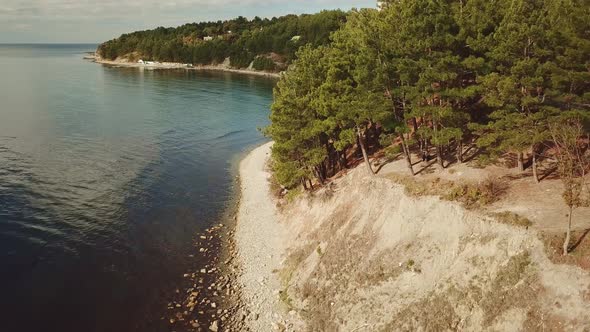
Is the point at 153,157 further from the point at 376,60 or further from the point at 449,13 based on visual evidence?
the point at 449,13

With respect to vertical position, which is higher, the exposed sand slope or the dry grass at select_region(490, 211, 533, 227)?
the dry grass at select_region(490, 211, 533, 227)

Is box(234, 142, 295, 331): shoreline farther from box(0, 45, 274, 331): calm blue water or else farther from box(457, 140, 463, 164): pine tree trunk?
box(457, 140, 463, 164): pine tree trunk

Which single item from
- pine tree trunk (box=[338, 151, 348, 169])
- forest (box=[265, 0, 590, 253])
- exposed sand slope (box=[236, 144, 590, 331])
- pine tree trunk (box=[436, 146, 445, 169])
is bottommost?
exposed sand slope (box=[236, 144, 590, 331])

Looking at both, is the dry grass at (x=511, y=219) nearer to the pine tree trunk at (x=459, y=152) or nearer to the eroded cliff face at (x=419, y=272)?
the eroded cliff face at (x=419, y=272)

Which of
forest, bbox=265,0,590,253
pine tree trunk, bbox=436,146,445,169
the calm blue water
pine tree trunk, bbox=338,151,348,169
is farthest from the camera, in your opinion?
pine tree trunk, bbox=338,151,348,169

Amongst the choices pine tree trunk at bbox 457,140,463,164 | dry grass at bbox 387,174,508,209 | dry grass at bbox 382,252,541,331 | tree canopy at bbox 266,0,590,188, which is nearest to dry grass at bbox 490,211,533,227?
dry grass at bbox 387,174,508,209

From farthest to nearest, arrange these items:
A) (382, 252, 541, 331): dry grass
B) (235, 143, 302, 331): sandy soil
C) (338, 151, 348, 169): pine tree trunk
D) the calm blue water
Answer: (338, 151, 348, 169): pine tree trunk → the calm blue water → (235, 143, 302, 331): sandy soil → (382, 252, 541, 331): dry grass

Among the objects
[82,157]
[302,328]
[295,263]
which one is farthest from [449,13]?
[82,157]

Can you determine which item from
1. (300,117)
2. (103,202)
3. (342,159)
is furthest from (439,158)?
(103,202)

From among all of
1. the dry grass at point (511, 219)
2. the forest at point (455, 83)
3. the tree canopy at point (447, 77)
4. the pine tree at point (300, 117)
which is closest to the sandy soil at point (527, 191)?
the dry grass at point (511, 219)
